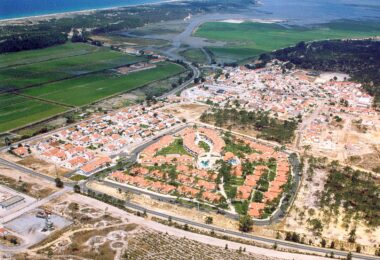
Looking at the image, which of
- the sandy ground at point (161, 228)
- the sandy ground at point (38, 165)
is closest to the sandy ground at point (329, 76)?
the sandy ground at point (38, 165)

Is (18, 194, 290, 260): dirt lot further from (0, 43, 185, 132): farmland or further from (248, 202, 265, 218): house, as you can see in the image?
(0, 43, 185, 132): farmland

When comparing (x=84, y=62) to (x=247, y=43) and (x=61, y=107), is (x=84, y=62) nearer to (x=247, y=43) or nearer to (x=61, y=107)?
(x=61, y=107)

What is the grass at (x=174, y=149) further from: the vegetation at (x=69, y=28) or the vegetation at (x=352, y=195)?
the vegetation at (x=69, y=28)

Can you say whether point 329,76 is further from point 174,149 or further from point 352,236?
A: point 352,236

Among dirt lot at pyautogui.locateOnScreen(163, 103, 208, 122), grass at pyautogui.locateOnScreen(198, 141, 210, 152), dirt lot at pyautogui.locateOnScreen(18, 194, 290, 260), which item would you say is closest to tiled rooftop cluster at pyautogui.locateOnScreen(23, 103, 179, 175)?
dirt lot at pyautogui.locateOnScreen(163, 103, 208, 122)

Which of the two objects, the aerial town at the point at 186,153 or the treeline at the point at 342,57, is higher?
the treeline at the point at 342,57

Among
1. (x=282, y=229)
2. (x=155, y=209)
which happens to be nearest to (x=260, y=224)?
(x=282, y=229)
